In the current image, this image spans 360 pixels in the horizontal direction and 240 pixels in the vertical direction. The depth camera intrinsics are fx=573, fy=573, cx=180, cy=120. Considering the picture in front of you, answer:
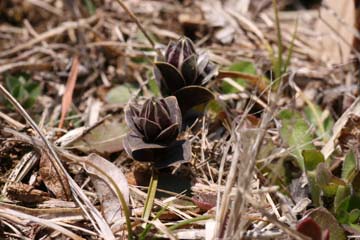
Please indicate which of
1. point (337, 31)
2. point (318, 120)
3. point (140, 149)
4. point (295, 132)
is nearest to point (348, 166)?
point (295, 132)

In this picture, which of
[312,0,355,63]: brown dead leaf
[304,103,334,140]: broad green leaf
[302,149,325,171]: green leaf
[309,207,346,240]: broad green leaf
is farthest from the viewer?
[312,0,355,63]: brown dead leaf

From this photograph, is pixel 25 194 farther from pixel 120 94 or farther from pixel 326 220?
pixel 326 220

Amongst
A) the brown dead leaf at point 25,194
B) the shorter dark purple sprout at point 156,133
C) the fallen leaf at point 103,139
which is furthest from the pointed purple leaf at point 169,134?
the brown dead leaf at point 25,194

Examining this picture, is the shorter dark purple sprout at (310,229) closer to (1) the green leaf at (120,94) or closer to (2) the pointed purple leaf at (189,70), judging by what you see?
(2) the pointed purple leaf at (189,70)

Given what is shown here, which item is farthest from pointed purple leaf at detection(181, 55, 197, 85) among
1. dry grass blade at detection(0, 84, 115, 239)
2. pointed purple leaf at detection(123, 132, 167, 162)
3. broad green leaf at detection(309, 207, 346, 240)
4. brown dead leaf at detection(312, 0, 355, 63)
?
brown dead leaf at detection(312, 0, 355, 63)

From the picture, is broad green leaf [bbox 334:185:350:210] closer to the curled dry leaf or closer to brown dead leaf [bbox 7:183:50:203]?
the curled dry leaf

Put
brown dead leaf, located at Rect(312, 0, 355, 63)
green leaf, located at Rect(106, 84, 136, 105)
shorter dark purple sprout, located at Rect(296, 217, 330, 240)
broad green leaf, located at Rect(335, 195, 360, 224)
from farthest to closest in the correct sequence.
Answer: brown dead leaf, located at Rect(312, 0, 355, 63), green leaf, located at Rect(106, 84, 136, 105), broad green leaf, located at Rect(335, 195, 360, 224), shorter dark purple sprout, located at Rect(296, 217, 330, 240)

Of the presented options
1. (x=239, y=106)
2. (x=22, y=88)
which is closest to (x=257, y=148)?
(x=239, y=106)
